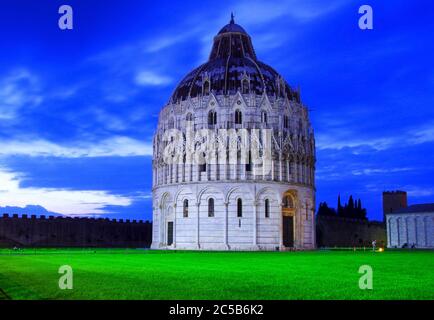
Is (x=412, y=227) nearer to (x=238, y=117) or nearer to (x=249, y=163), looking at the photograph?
(x=249, y=163)

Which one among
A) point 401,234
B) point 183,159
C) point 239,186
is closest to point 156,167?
point 183,159

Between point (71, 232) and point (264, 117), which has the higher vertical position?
point (264, 117)

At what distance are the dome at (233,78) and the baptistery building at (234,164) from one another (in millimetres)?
140

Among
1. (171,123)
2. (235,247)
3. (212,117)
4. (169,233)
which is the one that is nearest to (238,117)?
(212,117)

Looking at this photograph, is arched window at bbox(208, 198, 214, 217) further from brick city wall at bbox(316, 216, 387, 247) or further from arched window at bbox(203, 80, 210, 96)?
brick city wall at bbox(316, 216, 387, 247)

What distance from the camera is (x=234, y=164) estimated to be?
62.7 m

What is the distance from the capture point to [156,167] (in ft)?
234

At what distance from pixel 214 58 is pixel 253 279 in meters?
62.4

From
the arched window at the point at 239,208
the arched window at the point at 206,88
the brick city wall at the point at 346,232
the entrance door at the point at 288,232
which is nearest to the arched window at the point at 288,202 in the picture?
the entrance door at the point at 288,232

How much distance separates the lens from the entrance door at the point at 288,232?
65.3 metres

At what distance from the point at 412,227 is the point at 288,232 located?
38.4 m

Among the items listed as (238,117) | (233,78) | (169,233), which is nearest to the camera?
(238,117)
